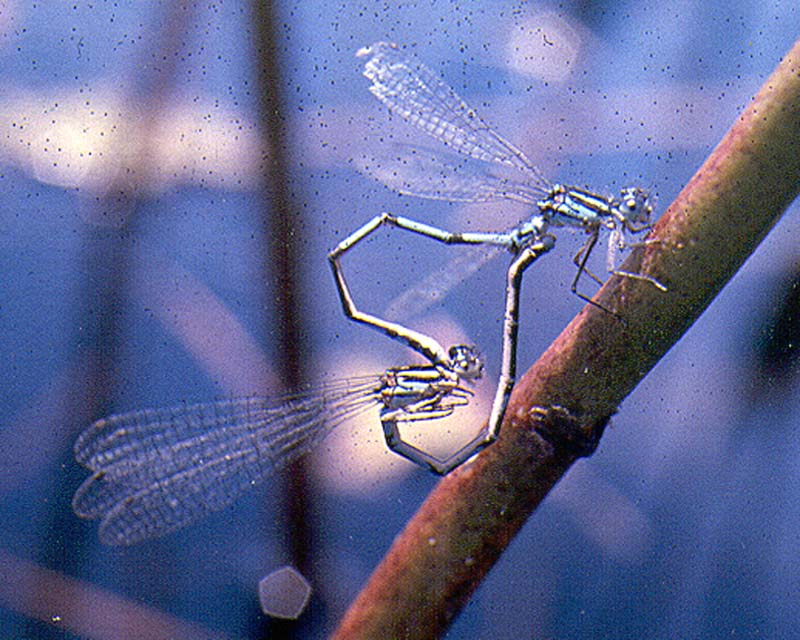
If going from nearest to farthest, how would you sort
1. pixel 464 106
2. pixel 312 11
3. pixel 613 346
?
1. pixel 613 346
2. pixel 464 106
3. pixel 312 11

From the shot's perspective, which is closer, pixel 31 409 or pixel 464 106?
pixel 464 106

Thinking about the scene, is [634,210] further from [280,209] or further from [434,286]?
[280,209]

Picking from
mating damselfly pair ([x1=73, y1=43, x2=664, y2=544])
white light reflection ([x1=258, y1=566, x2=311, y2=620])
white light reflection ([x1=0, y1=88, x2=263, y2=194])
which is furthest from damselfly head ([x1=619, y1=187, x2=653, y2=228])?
white light reflection ([x1=258, y1=566, x2=311, y2=620])

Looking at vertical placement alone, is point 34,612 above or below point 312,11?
below

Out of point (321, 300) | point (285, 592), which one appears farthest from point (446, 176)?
point (285, 592)

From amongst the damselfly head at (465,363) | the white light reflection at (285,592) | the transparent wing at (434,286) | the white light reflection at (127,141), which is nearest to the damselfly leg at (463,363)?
the damselfly head at (465,363)

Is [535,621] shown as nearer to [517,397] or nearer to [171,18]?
[517,397]

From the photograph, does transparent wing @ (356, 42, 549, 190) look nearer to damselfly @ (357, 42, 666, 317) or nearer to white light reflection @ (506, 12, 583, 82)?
damselfly @ (357, 42, 666, 317)

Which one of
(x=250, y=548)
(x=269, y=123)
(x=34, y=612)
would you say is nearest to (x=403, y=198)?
(x=269, y=123)
